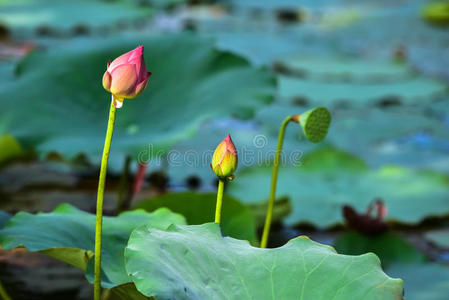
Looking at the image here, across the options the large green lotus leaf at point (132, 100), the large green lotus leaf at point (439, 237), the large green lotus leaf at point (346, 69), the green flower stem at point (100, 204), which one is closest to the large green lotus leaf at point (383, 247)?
the large green lotus leaf at point (439, 237)

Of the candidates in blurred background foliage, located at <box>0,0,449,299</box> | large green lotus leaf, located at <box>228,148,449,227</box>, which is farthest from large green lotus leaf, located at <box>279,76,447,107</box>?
large green lotus leaf, located at <box>228,148,449,227</box>

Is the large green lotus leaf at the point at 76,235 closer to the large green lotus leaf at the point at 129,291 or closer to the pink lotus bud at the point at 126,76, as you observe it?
the large green lotus leaf at the point at 129,291

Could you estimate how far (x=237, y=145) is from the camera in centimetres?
212

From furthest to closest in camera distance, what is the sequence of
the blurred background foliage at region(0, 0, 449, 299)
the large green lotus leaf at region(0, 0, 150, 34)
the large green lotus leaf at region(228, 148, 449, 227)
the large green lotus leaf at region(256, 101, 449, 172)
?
the large green lotus leaf at region(0, 0, 150, 34), the large green lotus leaf at region(256, 101, 449, 172), the large green lotus leaf at region(228, 148, 449, 227), the blurred background foliage at region(0, 0, 449, 299)

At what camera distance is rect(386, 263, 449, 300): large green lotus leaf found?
126 centimetres

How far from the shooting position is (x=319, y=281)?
2.62 ft

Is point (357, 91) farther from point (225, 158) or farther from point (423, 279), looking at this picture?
point (225, 158)

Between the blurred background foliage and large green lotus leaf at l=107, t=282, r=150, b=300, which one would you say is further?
the blurred background foliage

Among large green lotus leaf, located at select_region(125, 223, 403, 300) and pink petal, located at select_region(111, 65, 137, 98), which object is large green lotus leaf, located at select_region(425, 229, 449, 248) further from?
pink petal, located at select_region(111, 65, 137, 98)

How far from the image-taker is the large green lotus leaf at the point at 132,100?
148 cm

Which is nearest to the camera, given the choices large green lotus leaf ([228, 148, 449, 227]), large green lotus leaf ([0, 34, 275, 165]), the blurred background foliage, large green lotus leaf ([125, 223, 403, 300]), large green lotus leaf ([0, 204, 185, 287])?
large green lotus leaf ([125, 223, 403, 300])

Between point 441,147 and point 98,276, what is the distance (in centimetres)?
159

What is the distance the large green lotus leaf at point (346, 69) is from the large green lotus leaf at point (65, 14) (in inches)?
35.7

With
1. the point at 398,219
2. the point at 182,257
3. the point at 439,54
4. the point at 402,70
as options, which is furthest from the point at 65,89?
the point at 439,54
